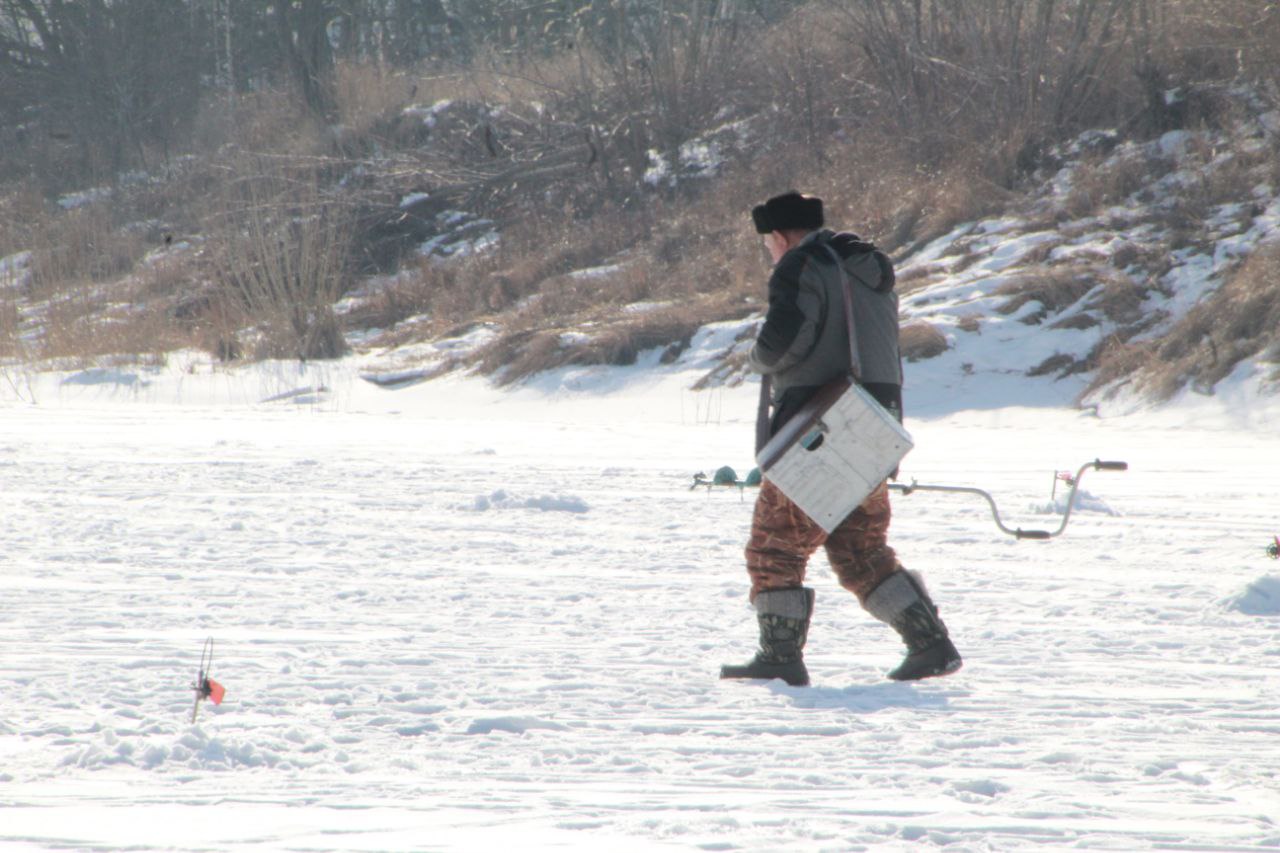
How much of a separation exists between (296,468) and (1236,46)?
12.2 m

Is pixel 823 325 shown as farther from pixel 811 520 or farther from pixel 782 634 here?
pixel 782 634

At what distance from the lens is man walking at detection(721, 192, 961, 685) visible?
4059 mm

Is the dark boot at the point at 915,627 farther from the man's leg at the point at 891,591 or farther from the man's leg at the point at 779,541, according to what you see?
the man's leg at the point at 779,541

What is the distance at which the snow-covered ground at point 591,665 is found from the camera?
2.99 m

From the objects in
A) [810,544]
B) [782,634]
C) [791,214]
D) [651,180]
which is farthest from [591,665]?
[651,180]

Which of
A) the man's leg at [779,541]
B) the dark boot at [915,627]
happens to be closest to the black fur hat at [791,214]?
the man's leg at [779,541]

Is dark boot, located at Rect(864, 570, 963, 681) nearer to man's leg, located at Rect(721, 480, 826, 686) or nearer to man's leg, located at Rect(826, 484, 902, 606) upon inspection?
man's leg, located at Rect(826, 484, 902, 606)

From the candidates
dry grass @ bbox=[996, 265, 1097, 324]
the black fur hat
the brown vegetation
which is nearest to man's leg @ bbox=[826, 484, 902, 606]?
the black fur hat

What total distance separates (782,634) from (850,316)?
956 mm

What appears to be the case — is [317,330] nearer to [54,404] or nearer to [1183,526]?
[54,404]

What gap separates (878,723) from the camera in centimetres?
373

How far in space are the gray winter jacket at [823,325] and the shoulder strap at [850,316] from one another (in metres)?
0.01

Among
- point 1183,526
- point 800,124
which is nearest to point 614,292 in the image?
point 800,124

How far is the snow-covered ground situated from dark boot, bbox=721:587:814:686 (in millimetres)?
60
